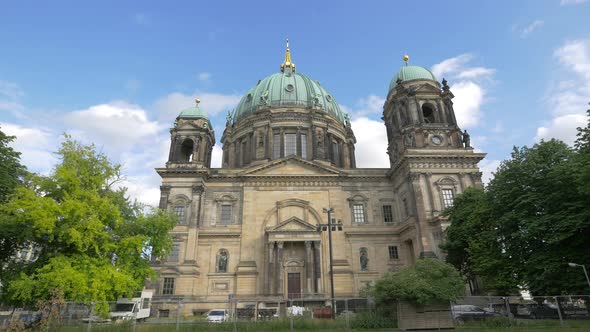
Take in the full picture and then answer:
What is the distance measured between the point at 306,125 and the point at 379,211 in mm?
15818

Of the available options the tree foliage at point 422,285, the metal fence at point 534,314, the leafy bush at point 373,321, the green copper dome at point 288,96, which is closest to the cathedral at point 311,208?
the green copper dome at point 288,96

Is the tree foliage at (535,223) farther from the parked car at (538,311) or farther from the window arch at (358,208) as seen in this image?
the window arch at (358,208)

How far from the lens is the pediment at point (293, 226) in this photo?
116 ft

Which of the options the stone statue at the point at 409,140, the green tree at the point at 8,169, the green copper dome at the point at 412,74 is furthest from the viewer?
the green copper dome at the point at 412,74

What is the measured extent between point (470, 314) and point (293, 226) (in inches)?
736

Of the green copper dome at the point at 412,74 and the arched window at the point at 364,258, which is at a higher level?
the green copper dome at the point at 412,74

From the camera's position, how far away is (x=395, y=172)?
3875 centimetres

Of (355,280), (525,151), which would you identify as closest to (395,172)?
(355,280)

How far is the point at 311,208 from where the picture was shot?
3888cm

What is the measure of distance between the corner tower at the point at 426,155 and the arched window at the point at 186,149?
2410 centimetres

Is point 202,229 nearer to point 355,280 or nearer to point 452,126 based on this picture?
point 355,280

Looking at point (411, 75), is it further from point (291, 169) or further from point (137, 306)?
point (137, 306)

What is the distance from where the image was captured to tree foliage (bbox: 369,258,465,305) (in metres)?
16.5

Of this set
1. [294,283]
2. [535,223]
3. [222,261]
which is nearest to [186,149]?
[222,261]
